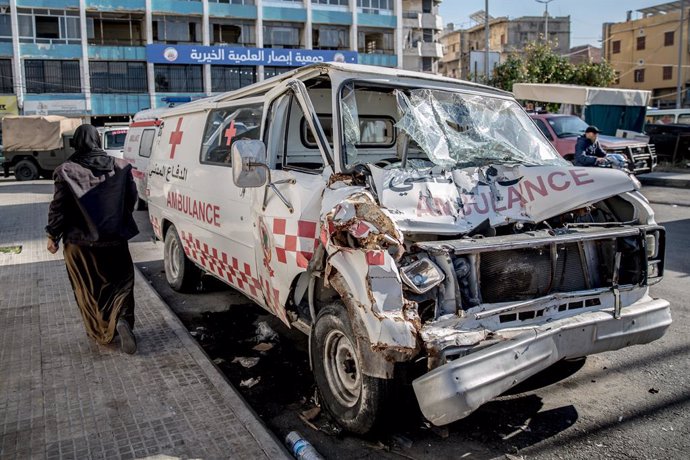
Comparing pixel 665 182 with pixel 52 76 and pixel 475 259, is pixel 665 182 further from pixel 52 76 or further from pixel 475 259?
pixel 52 76

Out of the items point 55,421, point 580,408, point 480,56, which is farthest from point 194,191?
point 480,56

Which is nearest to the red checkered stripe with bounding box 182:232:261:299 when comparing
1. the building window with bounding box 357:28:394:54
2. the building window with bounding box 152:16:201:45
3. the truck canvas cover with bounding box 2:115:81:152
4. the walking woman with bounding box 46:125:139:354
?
the walking woman with bounding box 46:125:139:354

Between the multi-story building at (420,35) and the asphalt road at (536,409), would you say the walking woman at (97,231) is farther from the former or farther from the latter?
the multi-story building at (420,35)

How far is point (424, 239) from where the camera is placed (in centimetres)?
396

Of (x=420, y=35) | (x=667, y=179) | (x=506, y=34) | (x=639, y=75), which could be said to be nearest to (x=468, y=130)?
(x=667, y=179)

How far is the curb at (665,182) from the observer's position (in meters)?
17.4

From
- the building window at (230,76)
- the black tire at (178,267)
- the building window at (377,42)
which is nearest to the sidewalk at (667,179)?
the black tire at (178,267)

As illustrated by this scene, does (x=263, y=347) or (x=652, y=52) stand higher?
(x=652, y=52)

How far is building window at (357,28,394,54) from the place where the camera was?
52.2 m

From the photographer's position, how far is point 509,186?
4.23m

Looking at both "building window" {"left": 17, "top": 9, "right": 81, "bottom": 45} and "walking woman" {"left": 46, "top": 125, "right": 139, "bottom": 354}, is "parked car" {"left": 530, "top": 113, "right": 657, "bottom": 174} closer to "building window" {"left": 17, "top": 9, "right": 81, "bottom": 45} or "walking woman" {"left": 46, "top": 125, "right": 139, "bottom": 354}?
"walking woman" {"left": 46, "top": 125, "right": 139, "bottom": 354}

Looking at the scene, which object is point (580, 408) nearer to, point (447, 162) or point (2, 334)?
point (447, 162)

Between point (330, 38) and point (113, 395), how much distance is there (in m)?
49.3

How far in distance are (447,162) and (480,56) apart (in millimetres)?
41537
